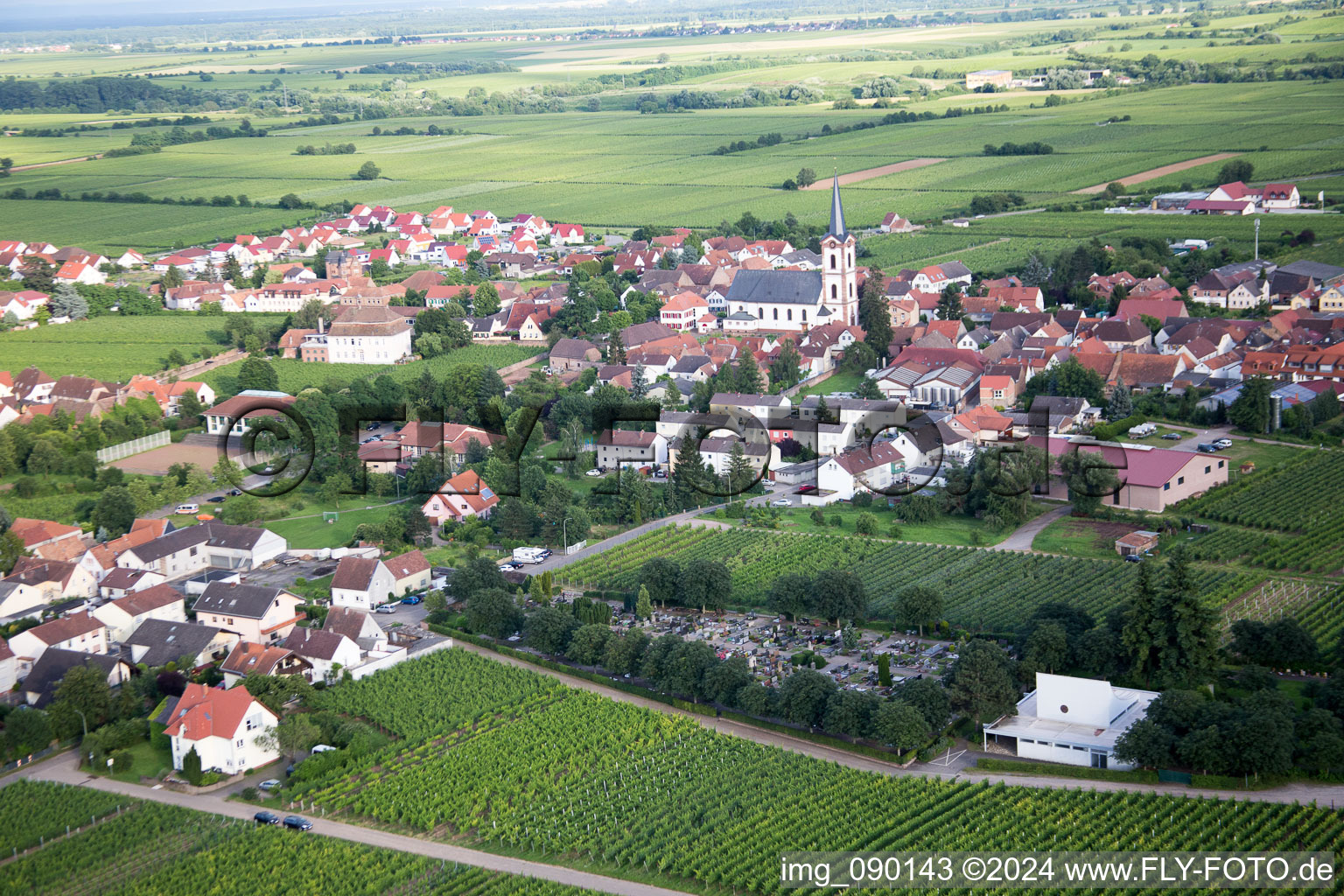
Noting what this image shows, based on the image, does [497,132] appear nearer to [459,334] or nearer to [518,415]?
[459,334]

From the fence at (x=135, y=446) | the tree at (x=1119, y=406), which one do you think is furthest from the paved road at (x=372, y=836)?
the tree at (x=1119, y=406)

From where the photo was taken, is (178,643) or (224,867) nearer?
(224,867)

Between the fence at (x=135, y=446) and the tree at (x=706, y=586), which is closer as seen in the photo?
the tree at (x=706, y=586)

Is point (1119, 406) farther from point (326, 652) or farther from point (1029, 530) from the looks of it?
point (326, 652)

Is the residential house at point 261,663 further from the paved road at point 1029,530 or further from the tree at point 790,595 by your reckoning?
the paved road at point 1029,530

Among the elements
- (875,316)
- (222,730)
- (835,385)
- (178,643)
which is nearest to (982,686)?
(222,730)

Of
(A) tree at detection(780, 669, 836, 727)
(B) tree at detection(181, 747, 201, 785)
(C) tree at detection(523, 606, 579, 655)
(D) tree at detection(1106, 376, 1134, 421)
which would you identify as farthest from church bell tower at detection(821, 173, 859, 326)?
(B) tree at detection(181, 747, 201, 785)
